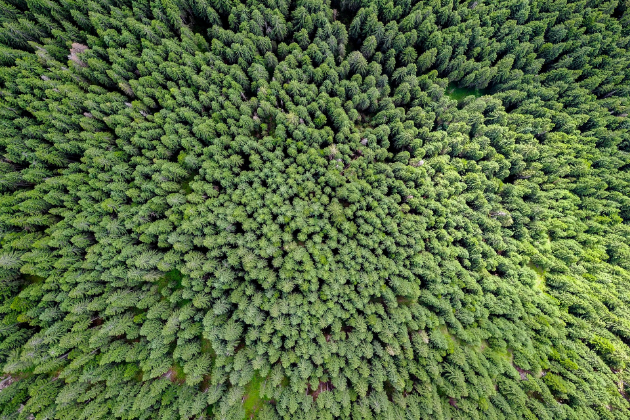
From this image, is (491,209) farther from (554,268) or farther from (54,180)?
(54,180)

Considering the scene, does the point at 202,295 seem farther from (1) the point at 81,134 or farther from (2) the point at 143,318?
(1) the point at 81,134

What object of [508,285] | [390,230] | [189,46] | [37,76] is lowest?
[37,76]

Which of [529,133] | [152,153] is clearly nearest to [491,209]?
[529,133]

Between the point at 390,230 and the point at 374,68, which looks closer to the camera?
the point at 390,230

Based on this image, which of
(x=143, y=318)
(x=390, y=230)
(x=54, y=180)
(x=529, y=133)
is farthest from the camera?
(x=529, y=133)

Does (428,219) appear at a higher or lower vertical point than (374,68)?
lower

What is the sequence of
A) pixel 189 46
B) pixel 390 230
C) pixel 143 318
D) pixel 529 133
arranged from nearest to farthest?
pixel 143 318
pixel 390 230
pixel 189 46
pixel 529 133

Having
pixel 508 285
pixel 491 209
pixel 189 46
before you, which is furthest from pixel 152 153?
pixel 508 285
